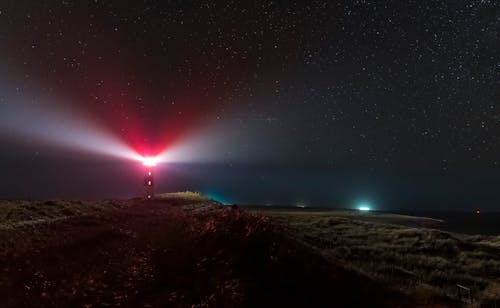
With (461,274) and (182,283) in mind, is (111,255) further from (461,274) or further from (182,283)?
(461,274)

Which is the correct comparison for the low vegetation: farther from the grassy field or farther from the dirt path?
the grassy field

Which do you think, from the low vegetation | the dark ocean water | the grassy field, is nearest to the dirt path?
the grassy field

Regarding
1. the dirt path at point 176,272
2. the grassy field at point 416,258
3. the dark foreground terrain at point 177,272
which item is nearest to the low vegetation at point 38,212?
the dark foreground terrain at point 177,272

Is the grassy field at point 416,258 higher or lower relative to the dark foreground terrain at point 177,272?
lower

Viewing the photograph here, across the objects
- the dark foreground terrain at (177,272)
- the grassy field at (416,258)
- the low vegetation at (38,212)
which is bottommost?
the grassy field at (416,258)

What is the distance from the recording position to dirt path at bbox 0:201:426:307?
31.8 feet

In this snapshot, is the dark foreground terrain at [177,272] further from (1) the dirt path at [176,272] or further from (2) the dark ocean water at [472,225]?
(2) the dark ocean water at [472,225]

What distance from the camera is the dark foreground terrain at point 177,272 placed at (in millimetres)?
9727

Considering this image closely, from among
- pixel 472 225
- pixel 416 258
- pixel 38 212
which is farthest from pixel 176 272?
pixel 472 225

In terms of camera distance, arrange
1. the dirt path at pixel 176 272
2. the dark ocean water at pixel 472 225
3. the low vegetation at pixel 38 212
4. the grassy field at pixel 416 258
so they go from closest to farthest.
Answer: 1. the dirt path at pixel 176 272
2. the grassy field at pixel 416 258
3. the low vegetation at pixel 38 212
4. the dark ocean water at pixel 472 225

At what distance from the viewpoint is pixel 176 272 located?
1180 centimetres

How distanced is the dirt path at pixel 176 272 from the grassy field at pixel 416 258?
10.5 feet

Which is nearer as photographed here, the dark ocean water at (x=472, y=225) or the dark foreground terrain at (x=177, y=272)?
the dark foreground terrain at (x=177, y=272)

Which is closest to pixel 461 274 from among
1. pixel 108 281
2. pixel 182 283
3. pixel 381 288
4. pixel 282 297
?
pixel 381 288
